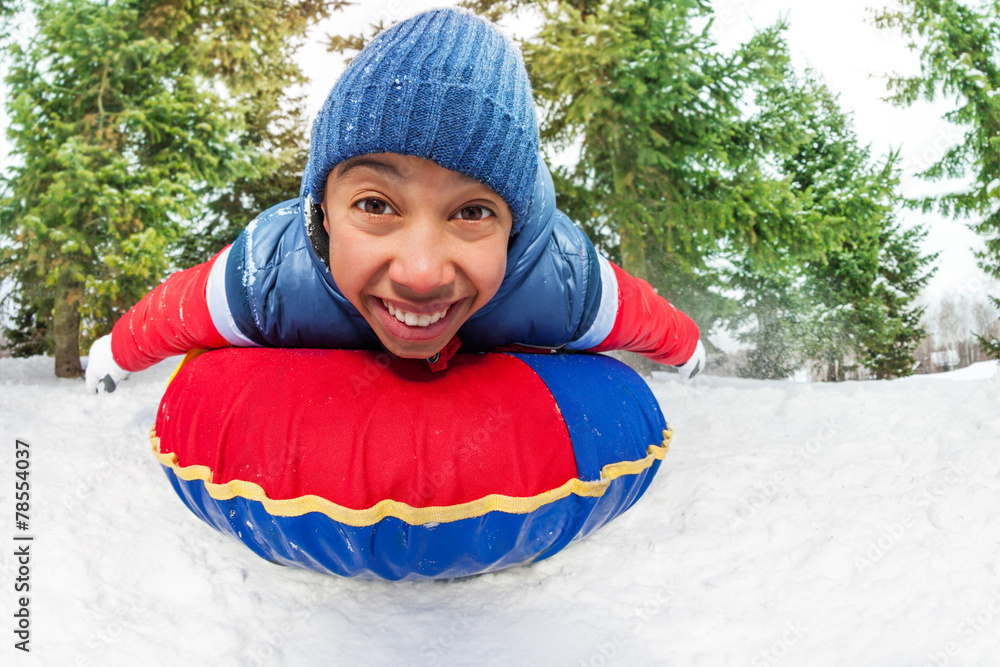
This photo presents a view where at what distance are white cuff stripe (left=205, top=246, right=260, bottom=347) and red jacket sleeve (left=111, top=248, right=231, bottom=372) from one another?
0.09 feet

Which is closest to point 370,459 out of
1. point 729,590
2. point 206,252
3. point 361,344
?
point 361,344

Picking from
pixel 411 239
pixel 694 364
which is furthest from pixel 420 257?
pixel 694 364

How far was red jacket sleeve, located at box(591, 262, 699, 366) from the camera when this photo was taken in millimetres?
1795

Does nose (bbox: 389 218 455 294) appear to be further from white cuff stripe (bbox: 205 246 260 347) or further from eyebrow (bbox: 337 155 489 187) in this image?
white cuff stripe (bbox: 205 246 260 347)

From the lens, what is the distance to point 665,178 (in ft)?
14.3

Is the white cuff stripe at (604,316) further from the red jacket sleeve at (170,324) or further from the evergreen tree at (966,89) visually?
the evergreen tree at (966,89)

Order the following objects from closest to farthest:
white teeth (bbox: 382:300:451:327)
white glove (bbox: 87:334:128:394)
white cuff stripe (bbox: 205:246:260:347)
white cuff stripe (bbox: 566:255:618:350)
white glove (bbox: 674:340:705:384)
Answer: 1. white teeth (bbox: 382:300:451:327)
2. white cuff stripe (bbox: 205:246:260:347)
3. white cuff stripe (bbox: 566:255:618:350)
4. white glove (bbox: 87:334:128:394)
5. white glove (bbox: 674:340:705:384)

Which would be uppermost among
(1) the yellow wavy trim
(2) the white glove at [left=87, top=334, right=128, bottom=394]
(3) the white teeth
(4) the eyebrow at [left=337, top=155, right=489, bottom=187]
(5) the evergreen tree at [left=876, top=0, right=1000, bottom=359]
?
(5) the evergreen tree at [left=876, top=0, right=1000, bottom=359]

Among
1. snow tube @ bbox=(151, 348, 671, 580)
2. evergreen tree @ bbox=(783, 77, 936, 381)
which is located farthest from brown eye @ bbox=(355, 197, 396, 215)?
evergreen tree @ bbox=(783, 77, 936, 381)

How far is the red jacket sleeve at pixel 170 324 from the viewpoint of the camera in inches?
63.3

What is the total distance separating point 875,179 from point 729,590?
3685 millimetres

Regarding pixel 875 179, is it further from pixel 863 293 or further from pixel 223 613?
pixel 223 613

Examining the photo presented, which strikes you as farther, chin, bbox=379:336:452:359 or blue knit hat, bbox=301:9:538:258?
chin, bbox=379:336:452:359

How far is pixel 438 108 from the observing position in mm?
1018
